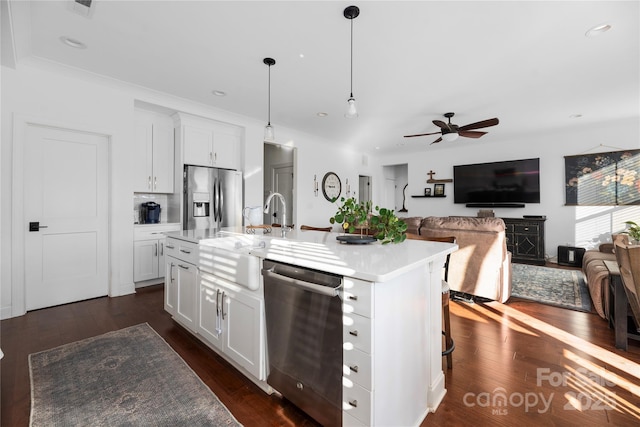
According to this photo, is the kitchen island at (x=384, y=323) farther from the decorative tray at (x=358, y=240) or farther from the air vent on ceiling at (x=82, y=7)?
the air vent on ceiling at (x=82, y=7)

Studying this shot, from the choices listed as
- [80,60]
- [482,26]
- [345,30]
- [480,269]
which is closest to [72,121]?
[80,60]

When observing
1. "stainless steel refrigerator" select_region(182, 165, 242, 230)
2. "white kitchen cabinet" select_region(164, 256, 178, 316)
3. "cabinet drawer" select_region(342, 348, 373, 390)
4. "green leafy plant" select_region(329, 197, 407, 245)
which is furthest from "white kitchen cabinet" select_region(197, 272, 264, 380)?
"stainless steel refrigerator" select_region(182, 165, 242, 230)

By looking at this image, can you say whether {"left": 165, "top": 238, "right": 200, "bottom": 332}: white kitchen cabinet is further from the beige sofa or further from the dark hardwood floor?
the beige sofa

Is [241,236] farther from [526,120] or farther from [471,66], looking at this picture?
[526,120]

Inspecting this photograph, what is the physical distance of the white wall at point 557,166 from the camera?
513 cm

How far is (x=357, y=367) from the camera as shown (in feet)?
3.78

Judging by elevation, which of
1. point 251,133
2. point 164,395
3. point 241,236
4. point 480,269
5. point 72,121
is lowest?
point 164,395

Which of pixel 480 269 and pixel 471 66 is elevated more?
pixel 471 66

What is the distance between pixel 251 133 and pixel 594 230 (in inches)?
260

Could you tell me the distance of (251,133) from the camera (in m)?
4.85

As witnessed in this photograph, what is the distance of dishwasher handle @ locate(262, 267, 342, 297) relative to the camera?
1211 mm

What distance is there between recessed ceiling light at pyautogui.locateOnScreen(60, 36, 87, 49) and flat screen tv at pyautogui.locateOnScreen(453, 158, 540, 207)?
7065 mm

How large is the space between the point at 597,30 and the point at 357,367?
3.37 meters

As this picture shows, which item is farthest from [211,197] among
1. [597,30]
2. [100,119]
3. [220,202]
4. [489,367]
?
[597,30]
